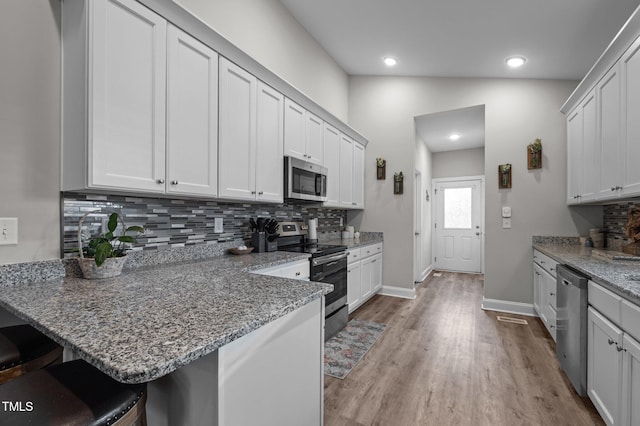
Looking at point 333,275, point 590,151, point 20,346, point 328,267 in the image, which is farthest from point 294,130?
point 590,151

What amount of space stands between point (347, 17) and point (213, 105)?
2030 mm

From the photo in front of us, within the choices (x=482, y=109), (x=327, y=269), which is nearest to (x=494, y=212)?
(x=482, y=109)

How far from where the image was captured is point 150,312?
0.97 meters

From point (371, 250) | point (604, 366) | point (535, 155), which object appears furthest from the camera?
point (371, 250)

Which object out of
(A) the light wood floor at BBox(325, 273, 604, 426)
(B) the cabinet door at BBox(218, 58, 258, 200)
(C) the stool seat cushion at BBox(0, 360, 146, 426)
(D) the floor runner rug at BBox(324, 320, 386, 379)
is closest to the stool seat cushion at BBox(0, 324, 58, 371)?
(C) the stool seat cushion at BBox(0, 360, 146, 426)

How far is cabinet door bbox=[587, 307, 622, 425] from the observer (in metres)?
1.50

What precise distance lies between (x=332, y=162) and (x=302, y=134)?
29.1 inches

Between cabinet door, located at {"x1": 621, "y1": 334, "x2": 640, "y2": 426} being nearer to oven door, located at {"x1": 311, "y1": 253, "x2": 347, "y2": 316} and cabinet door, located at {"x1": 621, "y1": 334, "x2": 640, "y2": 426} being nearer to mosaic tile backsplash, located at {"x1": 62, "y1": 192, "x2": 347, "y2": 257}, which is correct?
oven door, located at {"x1": 311, "y1": 253, "x2": 347, "y2": 316}

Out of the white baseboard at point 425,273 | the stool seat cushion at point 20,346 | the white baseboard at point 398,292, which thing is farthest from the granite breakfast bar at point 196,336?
the white baseboard at point 425,273

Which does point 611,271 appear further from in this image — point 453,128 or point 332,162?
point 453,128

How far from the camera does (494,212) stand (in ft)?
12.8

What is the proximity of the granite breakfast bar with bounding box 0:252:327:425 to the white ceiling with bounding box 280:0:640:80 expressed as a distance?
2.96m

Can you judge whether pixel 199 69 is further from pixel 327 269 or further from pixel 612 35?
pixel 612 35

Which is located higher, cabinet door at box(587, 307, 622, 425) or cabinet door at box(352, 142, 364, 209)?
cabinet door at box(352, 142, 364, 209)
